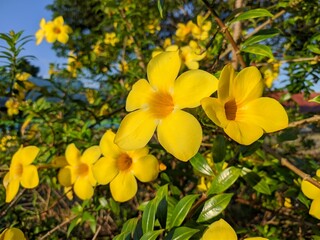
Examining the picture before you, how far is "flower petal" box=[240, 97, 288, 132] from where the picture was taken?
0.58 m

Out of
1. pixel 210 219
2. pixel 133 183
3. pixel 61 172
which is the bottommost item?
pixel 210 219

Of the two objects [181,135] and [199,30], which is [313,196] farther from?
[199,30]

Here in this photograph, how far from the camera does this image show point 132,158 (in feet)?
2.94

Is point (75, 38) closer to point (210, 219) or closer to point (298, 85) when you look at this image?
point (298, 85)

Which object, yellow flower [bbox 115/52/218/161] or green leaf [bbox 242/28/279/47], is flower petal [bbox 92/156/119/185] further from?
green leaf [bbox 242/28/279/47]

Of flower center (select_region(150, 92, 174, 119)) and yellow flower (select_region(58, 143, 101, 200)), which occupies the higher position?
flower center (select_region(150, 92, 174, 119))

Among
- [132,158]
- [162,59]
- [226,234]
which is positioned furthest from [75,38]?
[226,234]

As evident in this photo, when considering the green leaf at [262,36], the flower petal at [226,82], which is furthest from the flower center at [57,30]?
the flower petal at [226,82]

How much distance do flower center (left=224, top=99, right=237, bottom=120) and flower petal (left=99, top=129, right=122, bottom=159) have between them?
0.37 meters

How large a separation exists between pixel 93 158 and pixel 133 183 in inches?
8.3

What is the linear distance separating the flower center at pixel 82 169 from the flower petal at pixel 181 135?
19.9 inches

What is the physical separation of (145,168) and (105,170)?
0.11 meters

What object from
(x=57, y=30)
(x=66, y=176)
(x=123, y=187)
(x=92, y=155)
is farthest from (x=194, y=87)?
(x=57, y=30)

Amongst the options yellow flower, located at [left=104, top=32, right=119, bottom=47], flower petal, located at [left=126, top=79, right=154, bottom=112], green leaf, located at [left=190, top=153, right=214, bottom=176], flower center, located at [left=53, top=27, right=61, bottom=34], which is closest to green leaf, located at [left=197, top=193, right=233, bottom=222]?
green leaf, located at [left=190, top=153, right=214, bottom=176]
